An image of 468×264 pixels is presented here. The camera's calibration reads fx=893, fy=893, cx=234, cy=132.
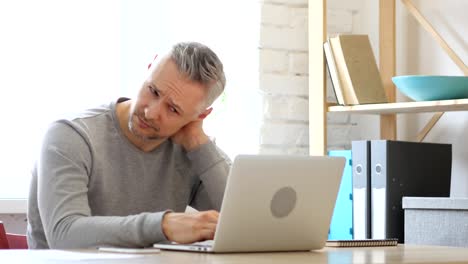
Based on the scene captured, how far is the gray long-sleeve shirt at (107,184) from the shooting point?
1744mm

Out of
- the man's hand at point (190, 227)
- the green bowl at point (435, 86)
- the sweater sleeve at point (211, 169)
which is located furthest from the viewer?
the green bowl at point (435, 86)

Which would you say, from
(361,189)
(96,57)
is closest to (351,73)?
(361,189)

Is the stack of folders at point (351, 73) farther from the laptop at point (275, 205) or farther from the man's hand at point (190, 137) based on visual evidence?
the laptop at point (275, 205)

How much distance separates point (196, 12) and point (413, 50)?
0.80 meters

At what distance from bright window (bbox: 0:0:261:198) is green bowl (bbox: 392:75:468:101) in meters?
0.59

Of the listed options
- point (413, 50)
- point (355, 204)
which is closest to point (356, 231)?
point (355, 204)

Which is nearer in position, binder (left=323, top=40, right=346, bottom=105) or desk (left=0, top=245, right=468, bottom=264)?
desk (left=0, top=245, right=468, bottom=264)

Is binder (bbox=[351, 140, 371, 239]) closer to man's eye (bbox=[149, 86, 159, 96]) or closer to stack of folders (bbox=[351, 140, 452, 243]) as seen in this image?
stack of folders (bbox=[351, 140, 452, 243])

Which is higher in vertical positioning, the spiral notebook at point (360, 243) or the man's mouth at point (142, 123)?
the man's mouth at point (142, 123)

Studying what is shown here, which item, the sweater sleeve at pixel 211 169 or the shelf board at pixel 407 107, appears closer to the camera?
the sweater sleeve at pixel 211 169

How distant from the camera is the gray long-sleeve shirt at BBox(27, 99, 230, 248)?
174cm

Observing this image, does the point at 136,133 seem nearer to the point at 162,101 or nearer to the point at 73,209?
the point at 162,101

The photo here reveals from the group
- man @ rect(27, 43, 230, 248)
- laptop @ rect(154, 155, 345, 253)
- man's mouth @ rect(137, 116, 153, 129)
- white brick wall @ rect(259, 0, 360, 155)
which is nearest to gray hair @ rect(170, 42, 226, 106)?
man @ rect(27, 43, 230, 248)

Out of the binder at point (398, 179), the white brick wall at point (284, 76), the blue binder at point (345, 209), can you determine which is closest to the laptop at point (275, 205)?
the binder at point (398, 179)
